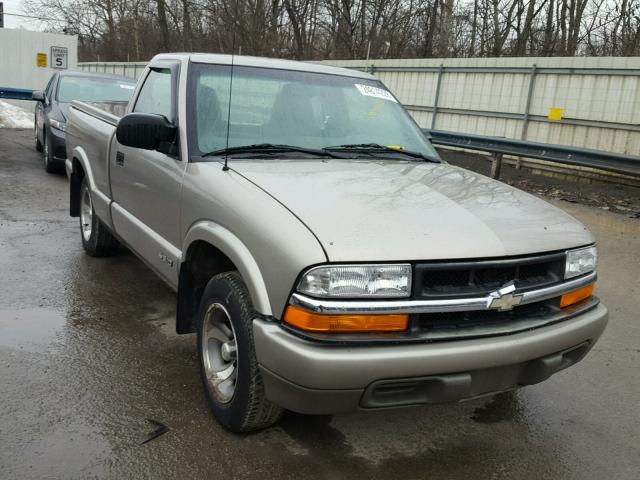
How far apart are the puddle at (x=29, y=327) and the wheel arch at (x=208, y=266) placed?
1.19 m

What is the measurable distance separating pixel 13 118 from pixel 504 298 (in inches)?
715

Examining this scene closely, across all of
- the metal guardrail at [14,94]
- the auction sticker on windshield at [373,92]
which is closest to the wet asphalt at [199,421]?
the auction sticker on windshield at [373,92]

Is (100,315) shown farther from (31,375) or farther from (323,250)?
(323,250)

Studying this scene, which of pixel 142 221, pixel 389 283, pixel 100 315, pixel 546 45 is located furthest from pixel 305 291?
pixel 546 45

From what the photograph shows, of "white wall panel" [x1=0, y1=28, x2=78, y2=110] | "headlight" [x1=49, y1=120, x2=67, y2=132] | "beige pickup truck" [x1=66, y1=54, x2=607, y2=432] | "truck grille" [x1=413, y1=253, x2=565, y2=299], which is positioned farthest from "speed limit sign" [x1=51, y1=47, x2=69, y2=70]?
"truck grille" [x1=413, y1=253, x2=565, y2=299]

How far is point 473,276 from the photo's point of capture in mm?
2551

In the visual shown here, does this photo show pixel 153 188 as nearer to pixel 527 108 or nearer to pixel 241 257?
pixel 241 257

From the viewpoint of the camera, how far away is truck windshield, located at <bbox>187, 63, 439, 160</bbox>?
11.6 ft

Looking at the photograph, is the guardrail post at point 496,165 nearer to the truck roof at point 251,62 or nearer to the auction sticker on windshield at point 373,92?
the auction sticker on windshield at point 373,92

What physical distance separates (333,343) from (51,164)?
892 cm

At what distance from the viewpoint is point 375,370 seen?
7.68ft

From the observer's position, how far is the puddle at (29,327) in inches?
153

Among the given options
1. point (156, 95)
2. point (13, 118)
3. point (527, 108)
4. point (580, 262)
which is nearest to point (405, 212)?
point (580, 262)

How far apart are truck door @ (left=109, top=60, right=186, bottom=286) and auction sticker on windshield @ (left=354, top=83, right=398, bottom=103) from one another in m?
1.25
